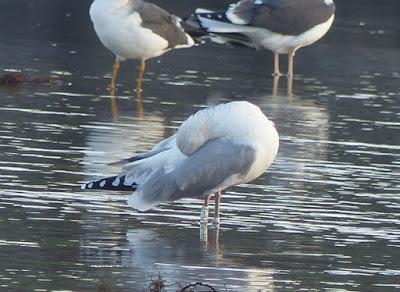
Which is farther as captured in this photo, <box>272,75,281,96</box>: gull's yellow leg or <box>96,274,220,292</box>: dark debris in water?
<box>272,75,281,96</box>: gull's yellow leg

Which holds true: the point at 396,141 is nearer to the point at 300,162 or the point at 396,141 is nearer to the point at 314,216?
the point at 300,162

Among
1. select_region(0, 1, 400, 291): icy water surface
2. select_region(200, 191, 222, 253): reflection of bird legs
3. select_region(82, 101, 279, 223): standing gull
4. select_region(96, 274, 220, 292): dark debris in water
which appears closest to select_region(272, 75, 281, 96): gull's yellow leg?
select_region(0, 1, 400, 291): icy water surface

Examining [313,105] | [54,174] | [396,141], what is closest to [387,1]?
[313,105]

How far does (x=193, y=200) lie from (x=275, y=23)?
10.6 meters

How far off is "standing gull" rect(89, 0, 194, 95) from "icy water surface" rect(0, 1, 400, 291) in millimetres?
452

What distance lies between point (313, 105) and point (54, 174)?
20.5 feet

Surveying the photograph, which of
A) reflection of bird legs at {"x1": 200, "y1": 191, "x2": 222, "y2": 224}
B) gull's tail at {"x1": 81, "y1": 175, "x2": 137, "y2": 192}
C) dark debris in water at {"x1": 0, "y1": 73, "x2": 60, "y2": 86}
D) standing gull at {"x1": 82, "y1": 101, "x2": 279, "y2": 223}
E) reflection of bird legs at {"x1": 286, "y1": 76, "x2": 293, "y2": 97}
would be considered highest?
standing gull at {"x1": 82, "y1": 101, "x2": 279, "y2": 223}

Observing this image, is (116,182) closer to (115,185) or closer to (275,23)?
(115,185)

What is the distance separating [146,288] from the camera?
8.00 meters

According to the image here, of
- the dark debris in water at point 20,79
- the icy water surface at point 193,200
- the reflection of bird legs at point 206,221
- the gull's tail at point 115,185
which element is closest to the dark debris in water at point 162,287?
the icy water surface at point 193,200

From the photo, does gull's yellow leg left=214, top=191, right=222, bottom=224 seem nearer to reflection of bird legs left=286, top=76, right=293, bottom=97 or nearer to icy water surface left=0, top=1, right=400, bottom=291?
icy water surface left=0, top=1, right=400, bottom=291

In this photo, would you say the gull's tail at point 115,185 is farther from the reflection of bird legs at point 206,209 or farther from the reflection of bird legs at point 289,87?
the reflection of bird legs at point 289,87

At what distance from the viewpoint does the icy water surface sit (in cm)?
868

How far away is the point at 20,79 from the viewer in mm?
17531
